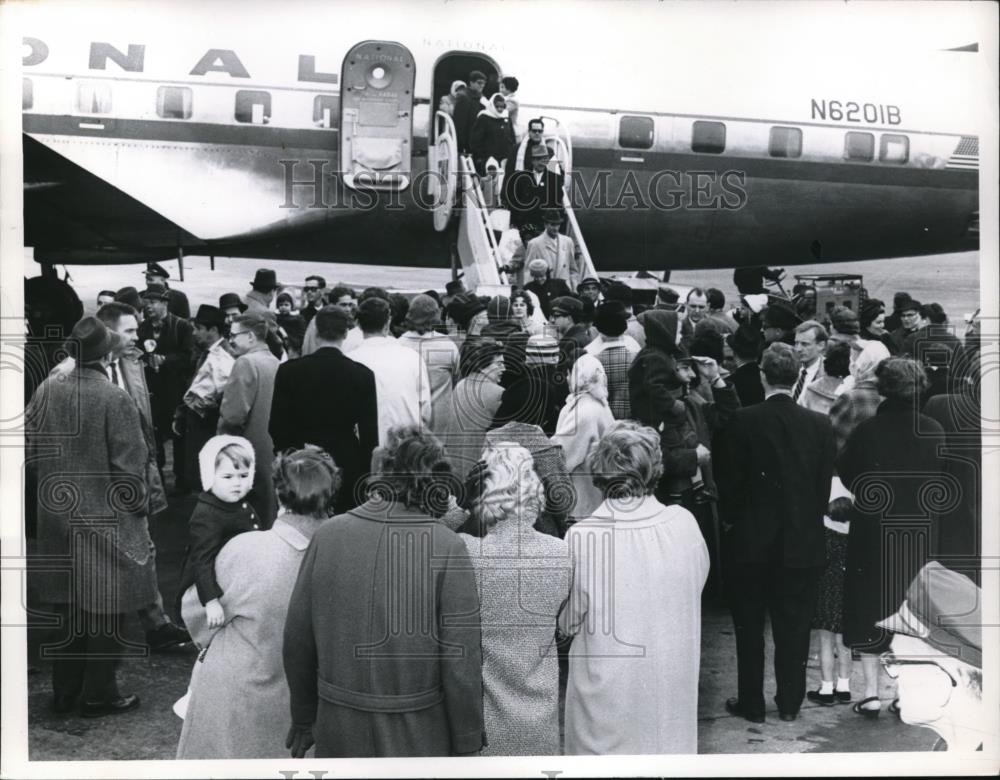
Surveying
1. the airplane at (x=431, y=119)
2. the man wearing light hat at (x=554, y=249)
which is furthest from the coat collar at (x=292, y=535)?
the man wearing light hat at (x=554, y=249)

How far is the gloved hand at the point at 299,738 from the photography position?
4402 mm

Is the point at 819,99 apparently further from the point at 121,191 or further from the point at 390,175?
the point at 121,191

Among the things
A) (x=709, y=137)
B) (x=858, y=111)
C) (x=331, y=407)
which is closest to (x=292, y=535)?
(x=331, y=407)

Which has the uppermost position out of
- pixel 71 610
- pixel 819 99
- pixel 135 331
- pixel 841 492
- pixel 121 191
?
pixel 819 99

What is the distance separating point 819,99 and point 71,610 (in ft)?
14.6

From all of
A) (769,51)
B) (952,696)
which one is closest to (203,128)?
(769,51)

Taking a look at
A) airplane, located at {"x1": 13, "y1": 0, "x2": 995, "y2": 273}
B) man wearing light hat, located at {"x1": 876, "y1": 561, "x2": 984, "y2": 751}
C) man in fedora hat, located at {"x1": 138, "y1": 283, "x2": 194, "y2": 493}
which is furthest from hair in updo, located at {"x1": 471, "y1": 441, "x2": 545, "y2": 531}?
man wearing light hat, located at {"x1": 876, "y1": 561, "x2": 984, "y2": 751}

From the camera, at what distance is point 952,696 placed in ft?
18.6

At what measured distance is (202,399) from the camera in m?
5.82

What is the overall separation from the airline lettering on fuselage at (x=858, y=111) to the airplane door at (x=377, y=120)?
6.92 feet

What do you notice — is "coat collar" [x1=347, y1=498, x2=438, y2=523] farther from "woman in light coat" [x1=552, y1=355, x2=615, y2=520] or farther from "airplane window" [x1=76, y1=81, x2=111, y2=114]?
"airplane window" [x1=76, y1=81, x2=111, y2=114]

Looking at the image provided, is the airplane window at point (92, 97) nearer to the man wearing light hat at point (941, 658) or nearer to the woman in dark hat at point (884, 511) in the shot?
the woman in dark hat at point (884, 511)

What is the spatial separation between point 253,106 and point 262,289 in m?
0.93

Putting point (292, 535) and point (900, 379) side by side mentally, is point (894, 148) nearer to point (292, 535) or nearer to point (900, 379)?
point (900, 379)
